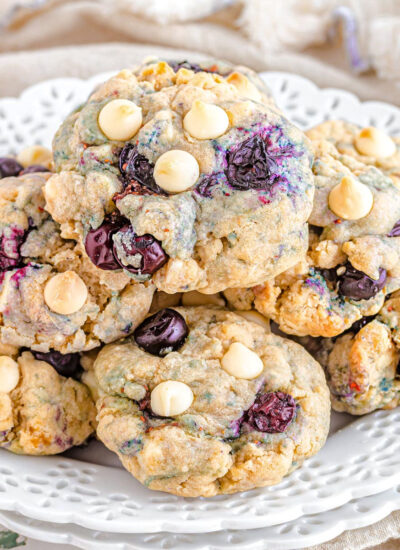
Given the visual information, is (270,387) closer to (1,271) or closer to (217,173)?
(217,173)

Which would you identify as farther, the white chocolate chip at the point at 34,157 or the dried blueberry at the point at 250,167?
the white chocolate chip at the point at 34,157

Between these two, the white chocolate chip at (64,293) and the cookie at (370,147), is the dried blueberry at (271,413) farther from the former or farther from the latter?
the cookie at (370,147)

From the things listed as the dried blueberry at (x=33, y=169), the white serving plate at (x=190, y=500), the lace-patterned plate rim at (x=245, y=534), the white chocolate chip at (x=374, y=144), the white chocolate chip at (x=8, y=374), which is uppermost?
the white chocolate chip at (x=374, y=144)

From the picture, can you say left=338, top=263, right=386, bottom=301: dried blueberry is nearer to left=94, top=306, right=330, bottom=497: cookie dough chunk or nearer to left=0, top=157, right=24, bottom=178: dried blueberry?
left=94, top=306, right=330, bottom=497: cookie dough chunk

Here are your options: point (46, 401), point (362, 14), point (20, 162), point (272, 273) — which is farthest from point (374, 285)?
point (362, 14)

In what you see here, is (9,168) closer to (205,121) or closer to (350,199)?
(205,121)

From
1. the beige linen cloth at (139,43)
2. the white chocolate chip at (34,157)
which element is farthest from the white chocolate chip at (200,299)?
the beige linen cloth at (139,43)
